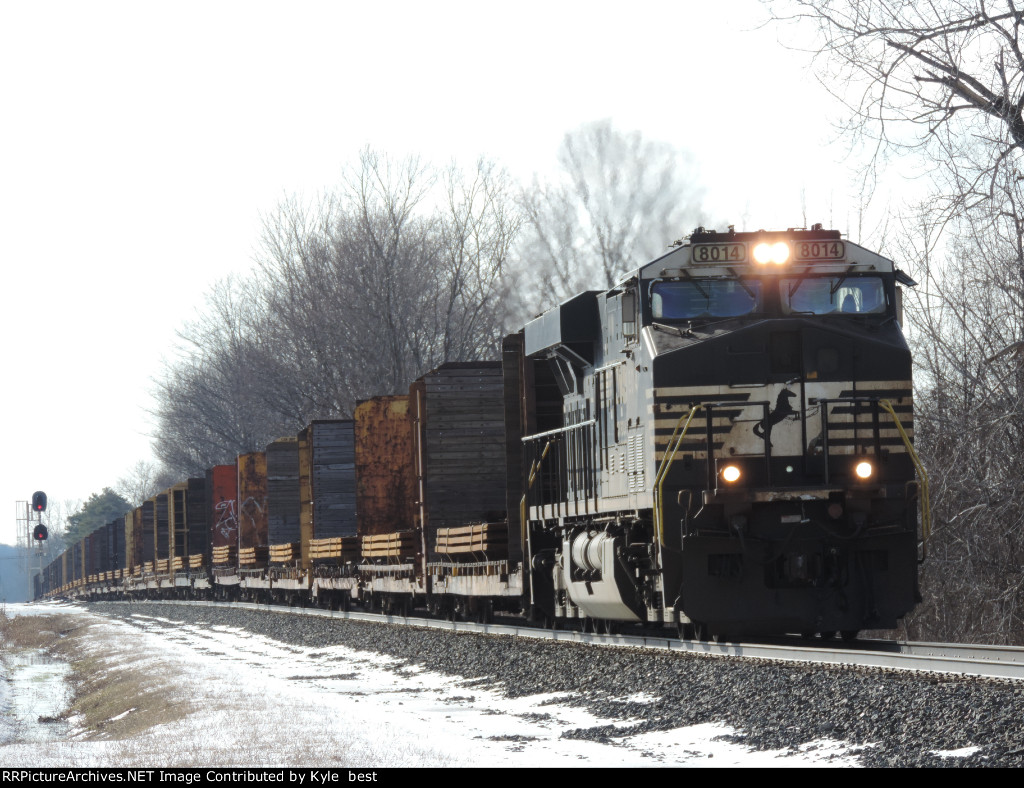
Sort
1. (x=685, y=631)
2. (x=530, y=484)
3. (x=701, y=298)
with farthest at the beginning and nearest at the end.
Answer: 1. (x=530, y=484)
2. (x=685, y=631)
3. (x=701, y=298)

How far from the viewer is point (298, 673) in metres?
15.7

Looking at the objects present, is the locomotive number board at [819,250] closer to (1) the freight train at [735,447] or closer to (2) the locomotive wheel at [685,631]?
(1) the freight train at [735,447]

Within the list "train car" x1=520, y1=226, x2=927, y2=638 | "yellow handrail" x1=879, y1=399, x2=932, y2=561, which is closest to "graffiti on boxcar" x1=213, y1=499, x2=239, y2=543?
"train car" x1=520, y1=226, x2=927, y2=638

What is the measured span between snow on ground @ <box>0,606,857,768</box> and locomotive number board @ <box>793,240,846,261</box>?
4751 mm

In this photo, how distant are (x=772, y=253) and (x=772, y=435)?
5.74 feet

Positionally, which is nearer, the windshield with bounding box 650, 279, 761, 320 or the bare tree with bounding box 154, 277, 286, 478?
the windshield with bounding box 650, 279, 761, 320

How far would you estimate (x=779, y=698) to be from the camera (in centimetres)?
926

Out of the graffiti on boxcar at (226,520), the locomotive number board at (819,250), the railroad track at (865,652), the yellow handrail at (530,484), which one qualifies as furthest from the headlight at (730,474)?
the graffiti on boxcar at (226,520)

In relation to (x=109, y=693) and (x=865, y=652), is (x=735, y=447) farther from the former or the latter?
(x=109, y=693)

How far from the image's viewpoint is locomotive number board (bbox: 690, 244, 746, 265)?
12.6 metres

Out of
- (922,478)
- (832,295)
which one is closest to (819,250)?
(832,295)

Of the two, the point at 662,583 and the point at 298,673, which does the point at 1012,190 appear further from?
the point at 298,673

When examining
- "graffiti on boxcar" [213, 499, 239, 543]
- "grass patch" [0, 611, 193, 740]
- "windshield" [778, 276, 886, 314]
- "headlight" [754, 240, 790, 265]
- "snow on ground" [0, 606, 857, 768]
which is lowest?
"grass patch" [0, 611, 193, 740]

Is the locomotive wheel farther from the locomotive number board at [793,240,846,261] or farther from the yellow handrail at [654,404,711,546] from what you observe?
the locomotive number board at [793,240,846,261]
